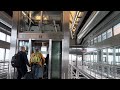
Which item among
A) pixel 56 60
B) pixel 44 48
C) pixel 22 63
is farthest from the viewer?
pixel 44 48

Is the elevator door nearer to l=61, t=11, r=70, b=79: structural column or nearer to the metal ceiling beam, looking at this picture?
l=61, t=11, r=70, b=79: structural column

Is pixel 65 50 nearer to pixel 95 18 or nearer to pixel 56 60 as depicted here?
pixel 56 60

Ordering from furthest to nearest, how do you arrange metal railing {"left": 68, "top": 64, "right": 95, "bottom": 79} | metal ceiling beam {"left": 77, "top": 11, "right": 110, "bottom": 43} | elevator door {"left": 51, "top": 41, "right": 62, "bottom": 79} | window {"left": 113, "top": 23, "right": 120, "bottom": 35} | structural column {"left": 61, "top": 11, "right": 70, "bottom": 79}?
window {"left": 113, "top": 23, "right": 120, "bottom": 35}
metal ceiling beam {"left": 77, "top": 11, "right": 110, "bottom": 43}
elevator door {"left": 51, "top": 41, "right": 62, "bottom": 79}
structural column {"left": 61, "top": 11, "right": 70, "bottom": 79}
metal railing {"left": 68, "top": 64, "right": 95, "bottom": 79}

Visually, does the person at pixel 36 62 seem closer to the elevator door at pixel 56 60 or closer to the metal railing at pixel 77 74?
the metal railing at pixel 77 74

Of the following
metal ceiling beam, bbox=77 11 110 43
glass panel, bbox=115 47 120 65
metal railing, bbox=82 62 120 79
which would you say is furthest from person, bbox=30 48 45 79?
glass panel, bbox=115 47 120 65

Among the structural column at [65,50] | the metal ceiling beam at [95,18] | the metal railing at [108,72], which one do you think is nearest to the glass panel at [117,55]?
the metal railing at [108,72]

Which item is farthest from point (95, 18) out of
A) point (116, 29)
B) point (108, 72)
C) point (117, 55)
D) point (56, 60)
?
point (56, 60)
